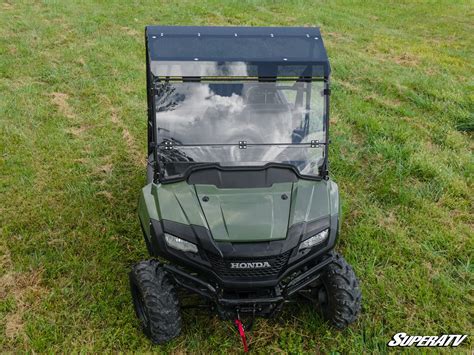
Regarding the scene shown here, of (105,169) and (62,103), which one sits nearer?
(105,169)

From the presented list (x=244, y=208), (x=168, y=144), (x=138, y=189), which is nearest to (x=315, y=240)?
(x=244, y=208)

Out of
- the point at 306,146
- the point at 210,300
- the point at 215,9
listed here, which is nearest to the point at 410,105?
the point at 306,146

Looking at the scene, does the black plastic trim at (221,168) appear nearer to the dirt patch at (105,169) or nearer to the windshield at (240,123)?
the windshield at (240,123)

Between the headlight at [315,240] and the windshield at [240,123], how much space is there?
2.23 ft

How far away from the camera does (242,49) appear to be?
4609mm

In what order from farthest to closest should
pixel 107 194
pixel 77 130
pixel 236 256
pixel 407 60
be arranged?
pixel 407 60 < pixel 77 130 < pixel 107 194 < pixel 236 256

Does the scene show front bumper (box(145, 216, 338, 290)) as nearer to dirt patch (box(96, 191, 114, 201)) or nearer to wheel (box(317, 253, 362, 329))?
wheel (box(317, 253, 362, 329))

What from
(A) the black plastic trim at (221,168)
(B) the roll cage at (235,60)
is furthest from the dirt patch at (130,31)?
(A) the black plastic trim at (221,168)

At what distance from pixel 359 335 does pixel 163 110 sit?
2.46 metres

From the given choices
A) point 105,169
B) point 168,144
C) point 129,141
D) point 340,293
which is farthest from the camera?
point 129,141

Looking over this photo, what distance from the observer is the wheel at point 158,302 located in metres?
3.90

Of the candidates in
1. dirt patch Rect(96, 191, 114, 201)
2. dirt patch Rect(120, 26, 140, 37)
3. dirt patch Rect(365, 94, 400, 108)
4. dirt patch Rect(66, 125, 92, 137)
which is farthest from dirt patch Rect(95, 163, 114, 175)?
dirt patch Rect(120, 26, 140, 37)

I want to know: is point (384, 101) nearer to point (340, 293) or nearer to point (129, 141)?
point (129, 141)

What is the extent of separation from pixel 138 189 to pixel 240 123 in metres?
2.36
